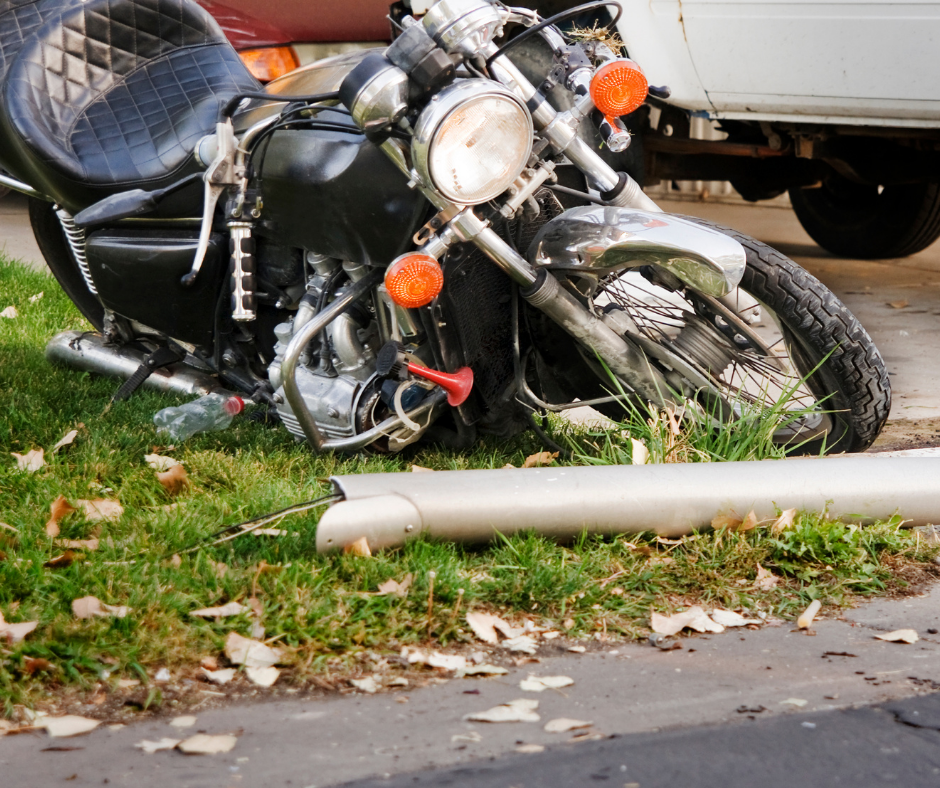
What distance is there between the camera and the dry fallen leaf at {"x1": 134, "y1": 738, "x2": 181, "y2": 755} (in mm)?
1872

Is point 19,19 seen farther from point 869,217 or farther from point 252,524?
point 869,217

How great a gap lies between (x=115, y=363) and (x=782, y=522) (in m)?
2.59

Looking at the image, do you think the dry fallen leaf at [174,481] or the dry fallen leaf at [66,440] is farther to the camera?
the dry fallen leaf at [66,440]

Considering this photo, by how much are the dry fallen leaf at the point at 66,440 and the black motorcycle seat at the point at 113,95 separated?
2.48 feet

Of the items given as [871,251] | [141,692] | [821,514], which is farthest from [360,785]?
[871,251]

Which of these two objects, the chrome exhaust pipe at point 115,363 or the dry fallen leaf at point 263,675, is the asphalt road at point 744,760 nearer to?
the dry fallen leaf at point 263,675

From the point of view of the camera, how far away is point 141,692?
2059 mm

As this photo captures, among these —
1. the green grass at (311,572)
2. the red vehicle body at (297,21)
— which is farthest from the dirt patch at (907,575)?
the red vehicle body at (297,21)

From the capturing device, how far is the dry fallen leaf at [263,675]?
2098 mm

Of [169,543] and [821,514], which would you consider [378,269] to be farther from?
[821,514]

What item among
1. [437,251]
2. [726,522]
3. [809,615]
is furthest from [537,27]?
[809,615]

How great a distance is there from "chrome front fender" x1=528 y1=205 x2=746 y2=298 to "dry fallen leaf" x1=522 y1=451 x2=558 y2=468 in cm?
63

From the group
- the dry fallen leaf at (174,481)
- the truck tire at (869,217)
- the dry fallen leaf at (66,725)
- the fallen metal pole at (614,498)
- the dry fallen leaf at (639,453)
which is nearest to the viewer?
the dry fallen leaf at (66,725)

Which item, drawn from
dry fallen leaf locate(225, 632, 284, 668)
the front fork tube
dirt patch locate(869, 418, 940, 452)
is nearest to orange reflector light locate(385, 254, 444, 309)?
the front fork tube
